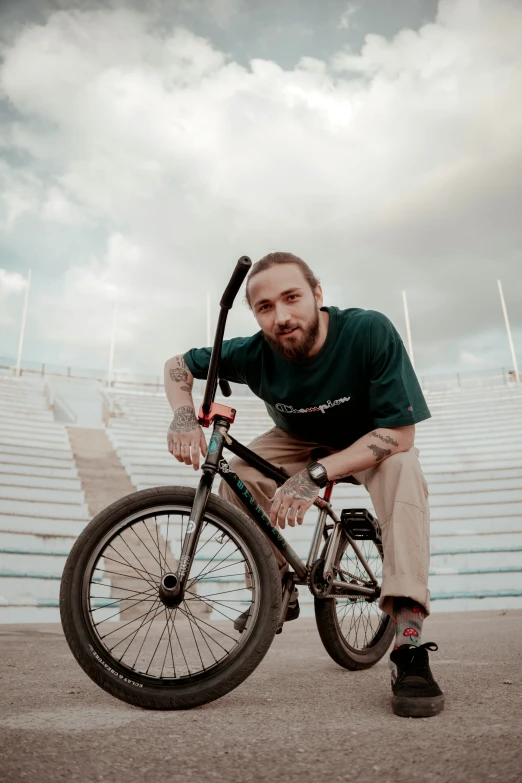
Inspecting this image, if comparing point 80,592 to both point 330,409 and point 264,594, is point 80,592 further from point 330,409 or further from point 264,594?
point 330,409

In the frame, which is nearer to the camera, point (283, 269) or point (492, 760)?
point (492, 760)

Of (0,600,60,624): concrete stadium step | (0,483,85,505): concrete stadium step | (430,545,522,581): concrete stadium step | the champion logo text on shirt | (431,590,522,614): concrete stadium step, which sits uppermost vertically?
the champion logo text on shirt

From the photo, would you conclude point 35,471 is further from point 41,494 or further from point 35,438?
point 35,438

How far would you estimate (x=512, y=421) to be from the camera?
10672mm

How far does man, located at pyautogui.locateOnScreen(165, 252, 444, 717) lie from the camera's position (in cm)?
140

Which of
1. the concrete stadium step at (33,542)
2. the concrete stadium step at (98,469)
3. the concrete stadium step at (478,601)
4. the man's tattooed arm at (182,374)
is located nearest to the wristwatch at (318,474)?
the man's tattooed arm at (182,374)

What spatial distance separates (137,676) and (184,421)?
2.11 ft

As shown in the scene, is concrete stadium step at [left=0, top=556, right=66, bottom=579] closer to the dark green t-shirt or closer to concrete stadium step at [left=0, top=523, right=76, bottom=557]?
concrete stadium step at [left=0, top=523, right=76, bottom=557]

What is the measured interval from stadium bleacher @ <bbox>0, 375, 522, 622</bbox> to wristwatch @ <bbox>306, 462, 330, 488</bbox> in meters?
3.10

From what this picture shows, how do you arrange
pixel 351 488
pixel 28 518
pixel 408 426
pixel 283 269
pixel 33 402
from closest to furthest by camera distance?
pixel 408 426, pixel 283 269, pixel 28 518, pixel 351 488, pixel 33 402

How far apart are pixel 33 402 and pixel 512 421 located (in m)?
9.83

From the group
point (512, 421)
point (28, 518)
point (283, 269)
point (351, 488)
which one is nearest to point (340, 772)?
point (283, 269)

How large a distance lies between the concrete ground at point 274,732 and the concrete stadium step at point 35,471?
15.6 ft

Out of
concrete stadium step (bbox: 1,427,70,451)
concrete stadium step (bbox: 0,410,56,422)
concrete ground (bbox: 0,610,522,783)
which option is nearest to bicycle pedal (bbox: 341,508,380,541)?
concrete ground (bbox: 0,610,522,783)
